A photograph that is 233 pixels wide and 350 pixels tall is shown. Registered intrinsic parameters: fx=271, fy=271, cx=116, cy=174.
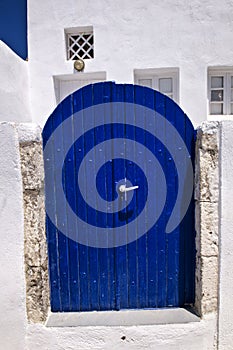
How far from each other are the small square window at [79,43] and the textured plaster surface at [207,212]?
12.6 feet

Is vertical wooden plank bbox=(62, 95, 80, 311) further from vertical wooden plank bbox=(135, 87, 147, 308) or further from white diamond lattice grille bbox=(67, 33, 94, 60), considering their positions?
white diamond lattice grille bbox=(67, 33, 94, 60)

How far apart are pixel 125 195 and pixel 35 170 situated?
83 centimetres

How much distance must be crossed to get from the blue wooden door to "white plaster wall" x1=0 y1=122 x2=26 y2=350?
0.93ft

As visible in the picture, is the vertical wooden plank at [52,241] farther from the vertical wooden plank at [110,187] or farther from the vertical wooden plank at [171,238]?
the vertical wooden plank at [171,238]

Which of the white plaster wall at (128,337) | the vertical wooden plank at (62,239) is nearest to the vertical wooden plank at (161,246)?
the white plaster wall at (128,337)

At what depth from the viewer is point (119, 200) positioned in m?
2.50

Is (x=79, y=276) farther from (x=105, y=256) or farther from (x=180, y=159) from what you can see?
(x=180, y=159)

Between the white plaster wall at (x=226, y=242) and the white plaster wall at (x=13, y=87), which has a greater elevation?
the white plaster wall at (x=13, y=87)

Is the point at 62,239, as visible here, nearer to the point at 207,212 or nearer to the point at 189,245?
the point at 189,245

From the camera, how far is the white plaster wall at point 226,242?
2293mm

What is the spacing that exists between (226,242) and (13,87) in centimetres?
421

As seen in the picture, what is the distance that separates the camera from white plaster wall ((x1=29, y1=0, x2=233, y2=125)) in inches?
196

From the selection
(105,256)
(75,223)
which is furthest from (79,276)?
(75,223)

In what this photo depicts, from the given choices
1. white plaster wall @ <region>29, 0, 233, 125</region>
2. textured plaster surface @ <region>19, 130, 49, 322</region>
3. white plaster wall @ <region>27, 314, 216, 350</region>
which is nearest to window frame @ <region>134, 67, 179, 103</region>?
white plaster wall @ <region>29, 0, 233, 125</region>
